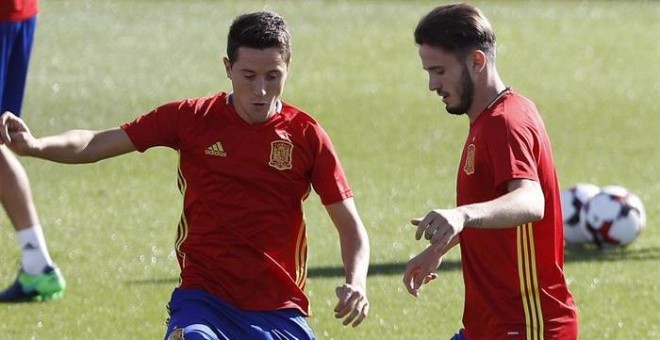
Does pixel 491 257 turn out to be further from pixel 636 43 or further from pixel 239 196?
pixel 636 43

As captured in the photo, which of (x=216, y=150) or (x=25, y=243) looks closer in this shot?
(x=216, y=150)

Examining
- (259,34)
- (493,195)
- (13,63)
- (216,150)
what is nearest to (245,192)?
(216,150)

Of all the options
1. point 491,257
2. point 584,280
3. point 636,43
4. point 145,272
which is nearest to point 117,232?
point 145,272

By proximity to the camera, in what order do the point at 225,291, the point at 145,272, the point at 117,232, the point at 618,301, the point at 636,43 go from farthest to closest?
the point at 636,43
the point at 117,232
the point at 145,272
the point at 618,301
the point at 225,291

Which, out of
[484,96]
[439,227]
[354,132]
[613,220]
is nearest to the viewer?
[439,227]

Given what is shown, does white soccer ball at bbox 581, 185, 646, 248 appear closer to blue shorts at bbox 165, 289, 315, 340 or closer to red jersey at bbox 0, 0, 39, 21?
red jersey at bbox 0, 0, 39, 21

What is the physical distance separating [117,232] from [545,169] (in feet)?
19.2

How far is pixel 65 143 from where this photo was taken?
6.17 m

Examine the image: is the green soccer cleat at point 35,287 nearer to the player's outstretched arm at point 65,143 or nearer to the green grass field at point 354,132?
the green grass field at point 354,132

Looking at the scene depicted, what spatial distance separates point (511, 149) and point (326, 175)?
1.08 metres

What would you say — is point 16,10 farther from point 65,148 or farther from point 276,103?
point 276,103

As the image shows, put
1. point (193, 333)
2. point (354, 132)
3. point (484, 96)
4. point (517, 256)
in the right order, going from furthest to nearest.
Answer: point (354, 132) → point (193, 333) → point (484, 96) → point (517, 256)

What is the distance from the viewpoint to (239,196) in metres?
6.24

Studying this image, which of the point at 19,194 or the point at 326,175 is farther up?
the point at 326,175
